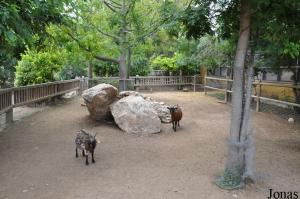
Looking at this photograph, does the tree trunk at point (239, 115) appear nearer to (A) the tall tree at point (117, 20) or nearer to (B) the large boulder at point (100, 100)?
(B) the large boulder at point (100, 100)

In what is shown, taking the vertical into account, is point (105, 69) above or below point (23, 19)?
below

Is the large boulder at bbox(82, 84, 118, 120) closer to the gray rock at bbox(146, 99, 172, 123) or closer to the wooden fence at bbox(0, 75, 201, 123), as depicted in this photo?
the gray rock at bbox(146, 99, 172, 123)

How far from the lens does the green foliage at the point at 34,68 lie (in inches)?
493

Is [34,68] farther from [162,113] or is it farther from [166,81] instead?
[166,81]

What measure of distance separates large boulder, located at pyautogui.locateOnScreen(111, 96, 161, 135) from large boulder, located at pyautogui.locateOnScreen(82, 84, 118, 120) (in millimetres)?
596

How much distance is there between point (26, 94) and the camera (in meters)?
10.7

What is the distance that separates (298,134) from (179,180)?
4.80m

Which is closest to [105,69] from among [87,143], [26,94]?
[26,94]

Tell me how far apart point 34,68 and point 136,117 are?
628cm

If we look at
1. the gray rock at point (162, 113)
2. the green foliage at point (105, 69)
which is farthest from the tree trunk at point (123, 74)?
the gray rock at point (162, 113)

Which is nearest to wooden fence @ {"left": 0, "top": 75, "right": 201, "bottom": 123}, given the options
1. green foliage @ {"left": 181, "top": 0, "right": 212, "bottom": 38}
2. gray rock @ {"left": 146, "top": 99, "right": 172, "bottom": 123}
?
gray rock @ {"left": 146, "top": 99, "right": 172, "bottom": 123}

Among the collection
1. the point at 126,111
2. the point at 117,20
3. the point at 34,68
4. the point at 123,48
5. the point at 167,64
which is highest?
the point at 117,20

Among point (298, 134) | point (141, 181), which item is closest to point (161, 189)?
point (141, 181)

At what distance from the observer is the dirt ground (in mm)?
4684
